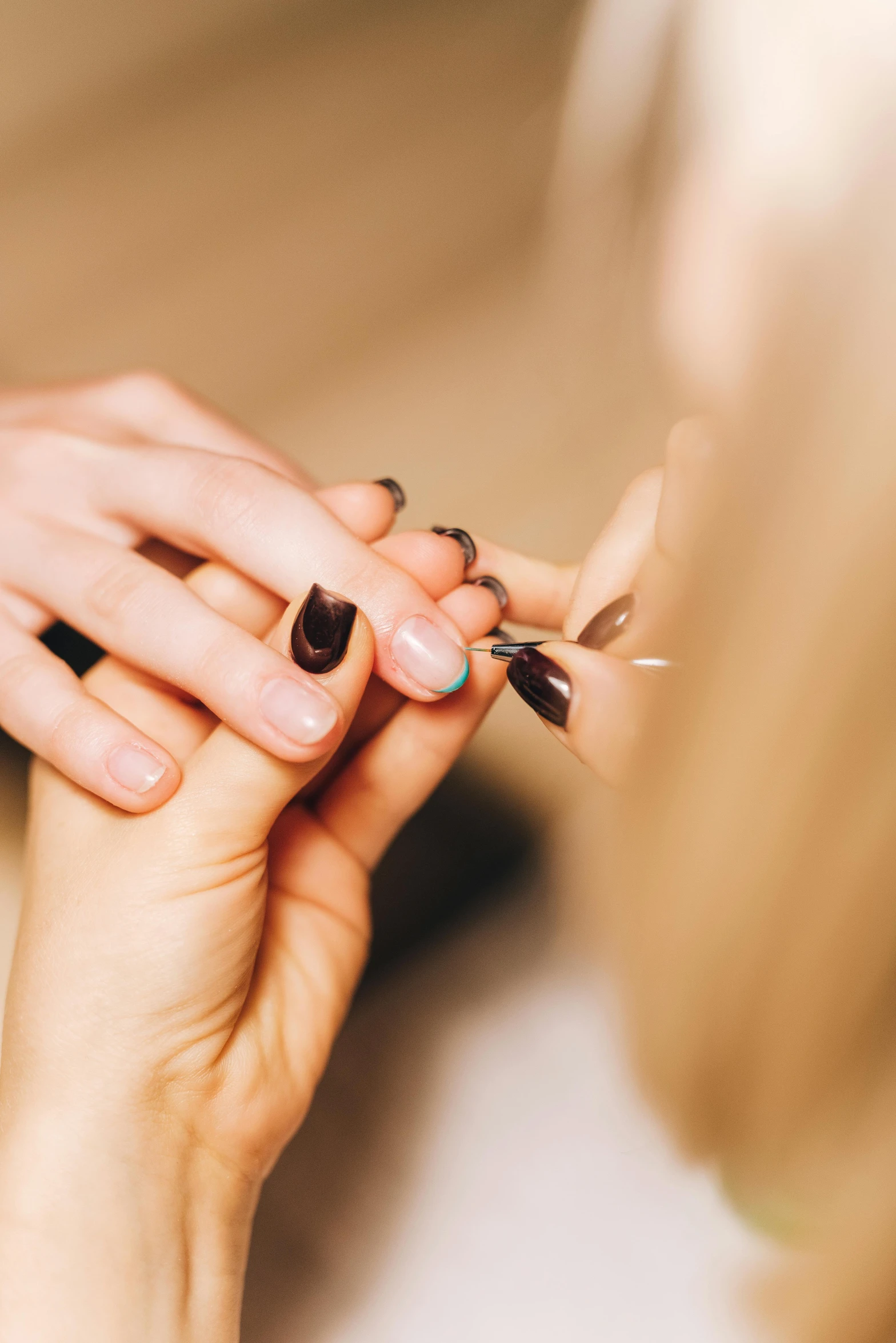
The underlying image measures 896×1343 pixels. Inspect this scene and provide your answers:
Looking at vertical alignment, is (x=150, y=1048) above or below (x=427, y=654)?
below

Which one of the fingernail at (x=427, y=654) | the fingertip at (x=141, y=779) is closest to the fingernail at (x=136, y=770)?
the fingertip at (x=141, y=779)

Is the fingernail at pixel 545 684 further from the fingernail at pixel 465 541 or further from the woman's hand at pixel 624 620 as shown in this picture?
the fingernail at pixel 465 541

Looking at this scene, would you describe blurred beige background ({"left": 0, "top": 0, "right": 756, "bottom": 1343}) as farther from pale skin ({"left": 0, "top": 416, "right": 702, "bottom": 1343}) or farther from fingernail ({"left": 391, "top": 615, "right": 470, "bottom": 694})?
fingernail ({"left": 391, "top": 615, "right": 470, "bottom": 694})

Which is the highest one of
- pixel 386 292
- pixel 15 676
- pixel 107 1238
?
pixel 386 292

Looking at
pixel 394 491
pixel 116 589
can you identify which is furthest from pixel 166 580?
pixel 394 491

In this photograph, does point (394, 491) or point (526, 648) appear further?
point (394, 491)

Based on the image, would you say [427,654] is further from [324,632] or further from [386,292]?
[386,292]

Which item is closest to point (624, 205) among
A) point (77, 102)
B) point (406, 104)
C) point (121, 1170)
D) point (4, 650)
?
point (406, 104)

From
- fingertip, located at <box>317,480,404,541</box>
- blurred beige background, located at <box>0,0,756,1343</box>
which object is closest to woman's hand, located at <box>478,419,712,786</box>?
fingertip, located at <box>317,480,404,541</box>

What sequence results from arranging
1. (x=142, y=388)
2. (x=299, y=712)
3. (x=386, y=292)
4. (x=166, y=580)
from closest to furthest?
(x=299, y=712) < (x=166, y=580) < (x=142, y=388) < (x=386, y=292)
